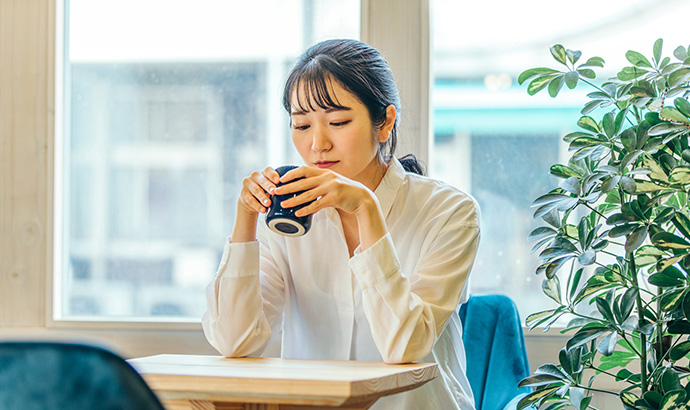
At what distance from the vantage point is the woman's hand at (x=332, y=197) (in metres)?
1.17

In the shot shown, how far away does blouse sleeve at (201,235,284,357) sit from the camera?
1.31 m

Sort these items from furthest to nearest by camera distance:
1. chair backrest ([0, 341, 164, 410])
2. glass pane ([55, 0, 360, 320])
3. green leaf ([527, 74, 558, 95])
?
1. glass pane ([55, 0, 360, 320])
2. green leaf ([527, 74, 558, 95])
3. chair backrest ([0, 341, 164, 410])

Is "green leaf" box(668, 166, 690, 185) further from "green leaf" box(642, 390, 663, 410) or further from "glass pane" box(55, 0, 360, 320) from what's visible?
"glass pane" box(55, 0, 360, 320)

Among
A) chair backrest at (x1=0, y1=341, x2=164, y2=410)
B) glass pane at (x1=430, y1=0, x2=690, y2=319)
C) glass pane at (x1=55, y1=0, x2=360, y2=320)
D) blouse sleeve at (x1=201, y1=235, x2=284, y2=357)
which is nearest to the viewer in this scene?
chair backrest at (x1=0, y1=341, x2=164, y2=410)

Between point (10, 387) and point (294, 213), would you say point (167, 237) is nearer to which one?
point (294, 213)

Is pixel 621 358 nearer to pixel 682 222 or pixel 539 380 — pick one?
pixel 539 380

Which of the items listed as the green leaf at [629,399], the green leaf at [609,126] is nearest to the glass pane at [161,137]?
the green leaf at [609,126]

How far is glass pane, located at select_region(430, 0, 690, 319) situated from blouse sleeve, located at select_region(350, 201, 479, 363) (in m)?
0.79

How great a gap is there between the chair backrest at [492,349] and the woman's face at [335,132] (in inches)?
22.7

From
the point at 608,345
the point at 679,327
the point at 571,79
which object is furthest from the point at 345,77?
the point at 679,327

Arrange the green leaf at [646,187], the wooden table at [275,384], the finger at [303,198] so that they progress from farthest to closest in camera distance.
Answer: the green leaf at [646,187]
the finger at [303,198]
the wooden table at [275,384]

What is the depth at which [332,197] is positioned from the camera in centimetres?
118

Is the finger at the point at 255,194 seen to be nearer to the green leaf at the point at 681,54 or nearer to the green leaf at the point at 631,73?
the green leaf at the point at 631,73

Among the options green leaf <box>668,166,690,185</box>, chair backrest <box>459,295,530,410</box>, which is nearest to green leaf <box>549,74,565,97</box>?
green leaf <box>668,166,690,185</box>
